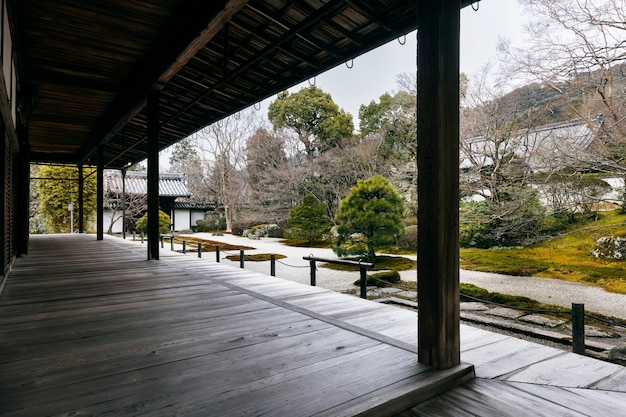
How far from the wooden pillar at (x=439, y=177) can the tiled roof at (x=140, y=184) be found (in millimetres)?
19367

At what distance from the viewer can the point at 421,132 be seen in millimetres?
1671

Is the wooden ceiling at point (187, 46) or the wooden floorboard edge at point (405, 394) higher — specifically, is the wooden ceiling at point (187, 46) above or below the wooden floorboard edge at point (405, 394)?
above

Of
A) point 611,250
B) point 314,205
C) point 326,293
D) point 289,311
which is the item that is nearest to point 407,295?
point 326,293

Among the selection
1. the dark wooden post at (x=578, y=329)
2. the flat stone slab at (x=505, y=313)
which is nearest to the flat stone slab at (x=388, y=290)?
the flat stone slab at (x=505, y=313)

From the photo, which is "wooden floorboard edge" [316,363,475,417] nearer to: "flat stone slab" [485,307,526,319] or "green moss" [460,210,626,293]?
"flat stone slab" [485,307,526,319]

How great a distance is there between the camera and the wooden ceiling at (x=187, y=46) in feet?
9.78

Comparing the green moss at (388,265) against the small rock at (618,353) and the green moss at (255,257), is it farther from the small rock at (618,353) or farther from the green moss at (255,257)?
the small rock at (618,353)

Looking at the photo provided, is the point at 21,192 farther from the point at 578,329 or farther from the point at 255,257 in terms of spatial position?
the point at 578,329

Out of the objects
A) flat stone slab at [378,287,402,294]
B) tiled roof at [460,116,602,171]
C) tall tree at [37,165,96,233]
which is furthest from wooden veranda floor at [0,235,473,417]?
tall tree at [37,165,96,233]

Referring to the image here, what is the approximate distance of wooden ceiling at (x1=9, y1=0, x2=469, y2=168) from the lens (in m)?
2.98

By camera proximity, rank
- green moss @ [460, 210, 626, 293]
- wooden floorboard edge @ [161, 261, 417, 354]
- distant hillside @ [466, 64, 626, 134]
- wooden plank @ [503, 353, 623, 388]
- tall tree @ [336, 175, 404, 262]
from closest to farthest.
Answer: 1. wooden plank @ [503, 353, 623, 388]
2. wooden floorboard edge @ [161, 261, 417, 354]
3. distant hillside @ [466, 64, 626, 134]
4. green moss @ [460, 210, 626, 293]
5. tall tree @ [336, 175, 404, 262]

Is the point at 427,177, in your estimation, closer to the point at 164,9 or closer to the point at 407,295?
the point at 164,9

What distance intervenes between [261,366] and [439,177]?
1193mm

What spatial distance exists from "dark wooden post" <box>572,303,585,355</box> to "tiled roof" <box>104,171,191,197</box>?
63.6 ft
